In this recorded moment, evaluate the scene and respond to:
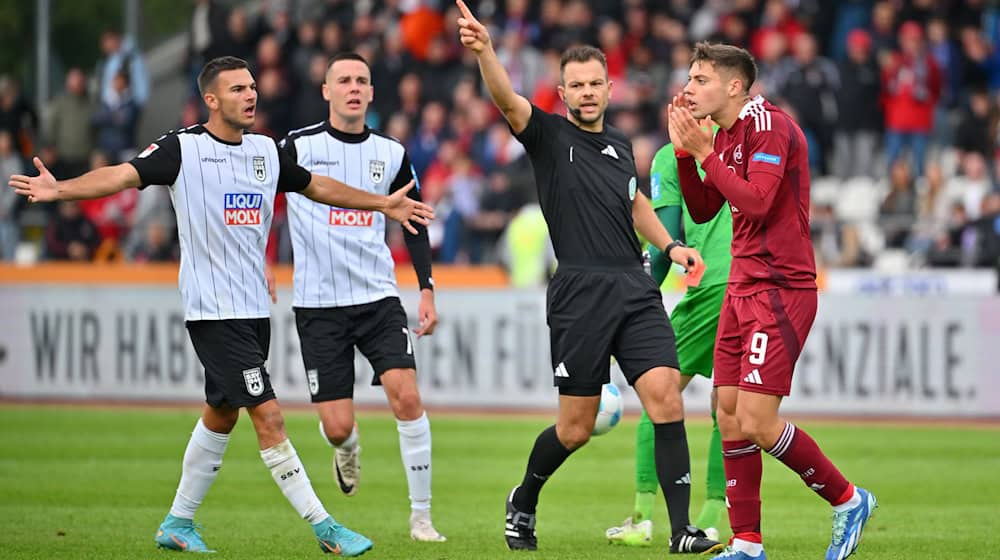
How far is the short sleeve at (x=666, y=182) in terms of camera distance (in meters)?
9.68

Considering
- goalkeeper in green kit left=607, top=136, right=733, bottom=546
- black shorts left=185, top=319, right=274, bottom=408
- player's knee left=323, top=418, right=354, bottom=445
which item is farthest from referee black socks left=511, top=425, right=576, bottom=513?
black shorts left=185, top=319, right=274, bottom=408

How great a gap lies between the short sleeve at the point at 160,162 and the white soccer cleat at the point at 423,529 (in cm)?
258

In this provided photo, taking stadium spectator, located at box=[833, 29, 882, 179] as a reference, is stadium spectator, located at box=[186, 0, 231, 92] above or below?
above

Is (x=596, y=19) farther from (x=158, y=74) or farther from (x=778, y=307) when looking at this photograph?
(x=778, y=307)

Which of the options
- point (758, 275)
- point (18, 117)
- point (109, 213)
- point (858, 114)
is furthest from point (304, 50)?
point (758, 275)

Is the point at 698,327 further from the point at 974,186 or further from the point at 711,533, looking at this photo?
the point at 974,186

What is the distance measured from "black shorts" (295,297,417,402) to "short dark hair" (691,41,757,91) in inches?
112

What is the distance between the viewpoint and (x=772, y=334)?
25.7ft

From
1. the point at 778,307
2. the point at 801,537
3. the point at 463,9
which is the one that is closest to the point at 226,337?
the point at 463,9

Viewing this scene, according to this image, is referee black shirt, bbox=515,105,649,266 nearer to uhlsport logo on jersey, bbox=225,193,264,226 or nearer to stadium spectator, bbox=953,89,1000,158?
uhlsport logo on jersey, bbox=225,193,264,226

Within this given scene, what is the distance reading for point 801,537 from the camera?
955 cm

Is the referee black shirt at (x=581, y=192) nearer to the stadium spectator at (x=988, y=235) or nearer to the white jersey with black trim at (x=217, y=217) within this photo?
the white jersey with black trim at (x=217, y=217)

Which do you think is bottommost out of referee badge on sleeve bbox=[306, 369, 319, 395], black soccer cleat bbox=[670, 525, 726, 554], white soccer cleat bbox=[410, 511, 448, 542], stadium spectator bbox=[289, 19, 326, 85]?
white soccer cleat bbox=[410, 511, 448, 542]

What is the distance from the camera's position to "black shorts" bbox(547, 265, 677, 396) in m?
8.67
